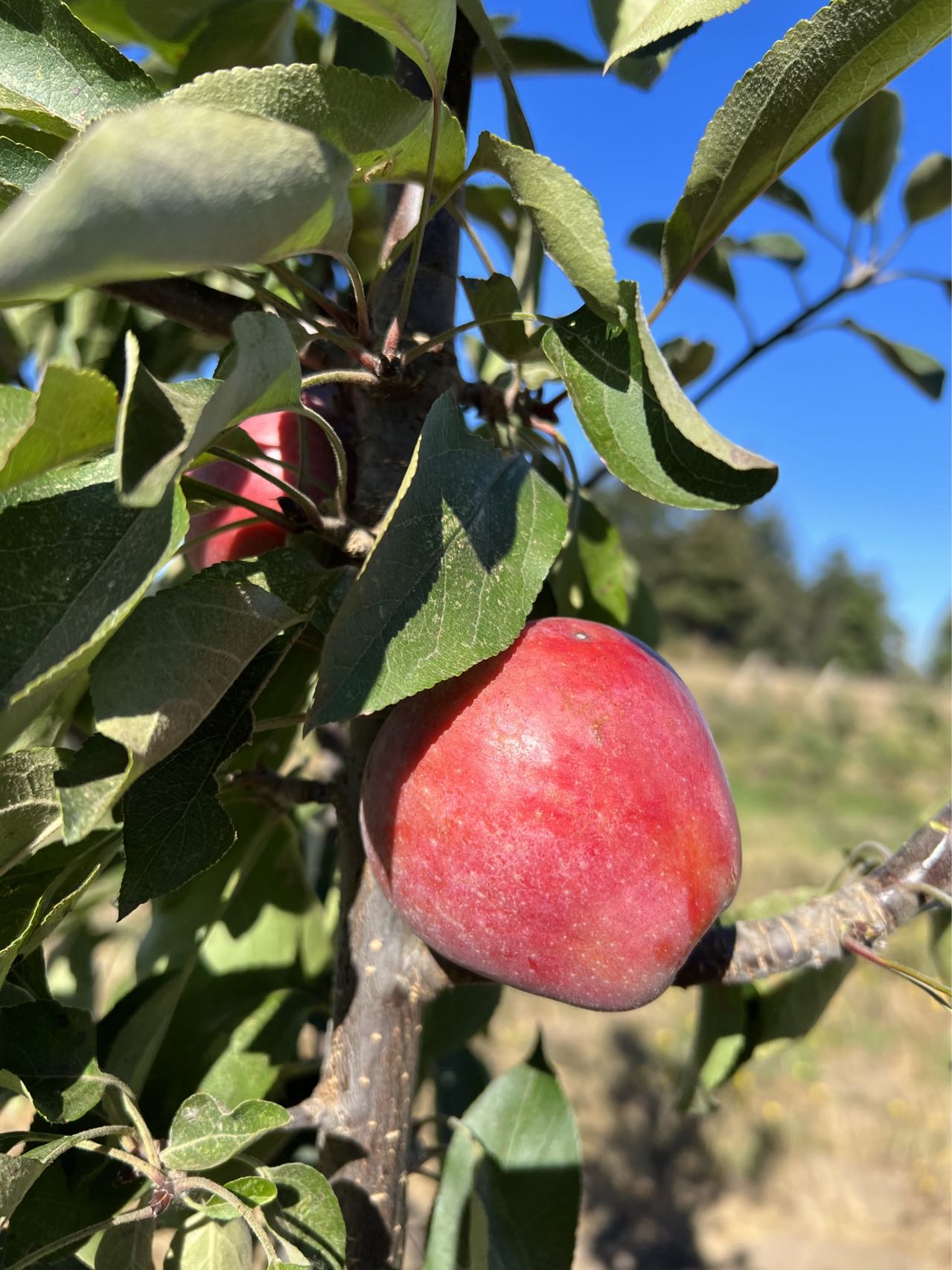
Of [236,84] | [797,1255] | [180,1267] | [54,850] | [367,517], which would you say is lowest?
[797,1255]

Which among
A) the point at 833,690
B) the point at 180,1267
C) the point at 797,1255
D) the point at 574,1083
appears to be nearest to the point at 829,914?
the point at 180,1267

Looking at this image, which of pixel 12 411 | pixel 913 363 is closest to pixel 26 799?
pixel 12 411

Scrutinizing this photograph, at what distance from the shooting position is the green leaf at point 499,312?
0.54m

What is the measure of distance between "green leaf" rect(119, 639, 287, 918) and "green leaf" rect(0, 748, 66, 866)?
3 centimetres

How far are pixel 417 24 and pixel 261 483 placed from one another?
33 centimetres

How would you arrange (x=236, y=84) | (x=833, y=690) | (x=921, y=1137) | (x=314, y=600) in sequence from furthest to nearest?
(x=833, y=690) < (x=921, y=1137) < (x=314, y=600) < (x=236, y=84)

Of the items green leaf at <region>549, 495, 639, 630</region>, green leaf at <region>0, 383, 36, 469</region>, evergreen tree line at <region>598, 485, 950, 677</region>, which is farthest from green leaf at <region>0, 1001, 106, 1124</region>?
evergreen tree line at <region>598, 485, 950, 677</region>

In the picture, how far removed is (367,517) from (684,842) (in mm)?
269

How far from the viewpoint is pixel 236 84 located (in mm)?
361

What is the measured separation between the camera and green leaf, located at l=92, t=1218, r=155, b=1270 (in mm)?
482

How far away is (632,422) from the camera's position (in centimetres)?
47

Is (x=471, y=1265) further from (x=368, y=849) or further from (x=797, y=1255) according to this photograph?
(x=797, y=1255)

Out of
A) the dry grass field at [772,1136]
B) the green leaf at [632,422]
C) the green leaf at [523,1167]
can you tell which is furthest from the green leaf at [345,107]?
the dry grass field at [772,1136]

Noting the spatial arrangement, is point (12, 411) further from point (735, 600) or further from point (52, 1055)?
point (735, 600)
